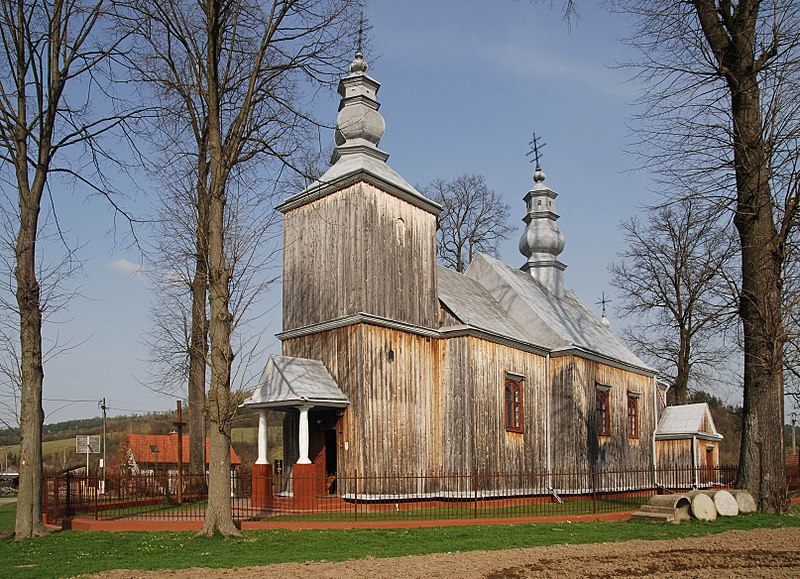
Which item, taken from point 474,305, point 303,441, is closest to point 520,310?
point 474,305

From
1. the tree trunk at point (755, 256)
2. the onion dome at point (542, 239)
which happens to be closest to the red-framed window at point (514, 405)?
the tree trunk at point (755, 256)

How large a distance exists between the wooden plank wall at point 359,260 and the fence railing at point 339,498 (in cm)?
441

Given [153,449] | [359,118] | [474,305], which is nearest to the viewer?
[359,118]

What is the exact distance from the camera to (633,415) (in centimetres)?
2844

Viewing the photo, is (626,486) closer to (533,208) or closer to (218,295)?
(533,208)

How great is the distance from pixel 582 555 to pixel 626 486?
16476mm

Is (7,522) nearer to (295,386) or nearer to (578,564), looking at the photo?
(295,386)

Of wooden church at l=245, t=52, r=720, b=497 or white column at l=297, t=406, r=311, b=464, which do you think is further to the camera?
wooden church at l=245, t=52, r=720, b=497

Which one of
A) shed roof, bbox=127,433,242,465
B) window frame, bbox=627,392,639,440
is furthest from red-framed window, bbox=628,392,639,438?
shed roof, bbox=127,433,242,465

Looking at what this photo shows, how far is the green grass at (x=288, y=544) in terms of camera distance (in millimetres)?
10477

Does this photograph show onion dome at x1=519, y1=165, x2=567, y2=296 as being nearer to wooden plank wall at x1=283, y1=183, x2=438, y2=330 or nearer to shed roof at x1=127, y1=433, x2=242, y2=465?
wooden plank wall at x1=283, y1=183, x2=438, y2=330

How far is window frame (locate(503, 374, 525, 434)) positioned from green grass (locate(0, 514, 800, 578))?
677 cm

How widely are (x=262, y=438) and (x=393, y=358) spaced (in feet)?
12.9

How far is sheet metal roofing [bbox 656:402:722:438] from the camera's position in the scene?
31453mm
